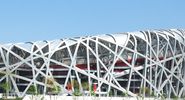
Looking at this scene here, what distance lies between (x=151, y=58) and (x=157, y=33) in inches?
175


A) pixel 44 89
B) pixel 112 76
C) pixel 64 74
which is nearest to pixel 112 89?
pixel 112 76

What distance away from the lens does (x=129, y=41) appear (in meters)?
82.8

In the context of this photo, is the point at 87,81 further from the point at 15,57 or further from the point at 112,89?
the point at 15,57

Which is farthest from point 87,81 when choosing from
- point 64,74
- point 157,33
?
point 157,33

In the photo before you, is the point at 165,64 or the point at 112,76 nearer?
the point at 112,76

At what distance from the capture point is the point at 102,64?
7938cm

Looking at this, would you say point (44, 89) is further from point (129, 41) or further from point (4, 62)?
point (129, 41)

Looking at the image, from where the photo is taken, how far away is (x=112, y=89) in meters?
80.1

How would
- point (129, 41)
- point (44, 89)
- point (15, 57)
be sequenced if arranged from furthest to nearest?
point (129, 41) → point (15, 57) → point (44, 89)

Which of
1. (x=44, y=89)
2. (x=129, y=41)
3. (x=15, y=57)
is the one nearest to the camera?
(x=44, y=89)

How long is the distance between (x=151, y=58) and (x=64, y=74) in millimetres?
13485

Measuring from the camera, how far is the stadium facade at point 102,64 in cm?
7594

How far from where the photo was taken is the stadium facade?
249 feet

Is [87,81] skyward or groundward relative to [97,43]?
groundward
